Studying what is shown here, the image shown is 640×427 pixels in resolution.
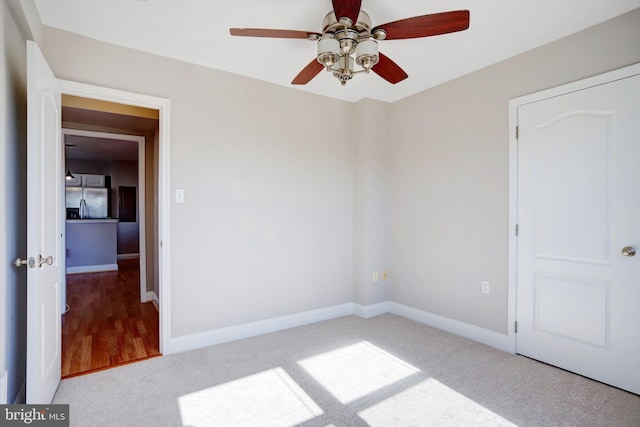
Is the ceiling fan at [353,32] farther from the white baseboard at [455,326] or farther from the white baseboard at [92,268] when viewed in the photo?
the white baseboard at [92,268]

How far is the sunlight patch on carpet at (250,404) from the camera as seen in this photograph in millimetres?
1829

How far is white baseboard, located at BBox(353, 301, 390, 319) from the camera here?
142 inches

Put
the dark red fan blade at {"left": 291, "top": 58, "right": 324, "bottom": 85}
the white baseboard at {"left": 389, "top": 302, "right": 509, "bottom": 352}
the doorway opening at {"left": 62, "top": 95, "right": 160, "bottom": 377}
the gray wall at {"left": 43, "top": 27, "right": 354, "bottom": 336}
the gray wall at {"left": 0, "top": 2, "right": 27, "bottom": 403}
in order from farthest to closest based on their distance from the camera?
the doorway opening at {"left": 62, "top": 95, "right": 160, "bottom": 377} → the white baseboard at {"left": 389, "top": 302, "right": 509, "bottom": 352} → the gray wall at {"left": 43, "top": 27, "right": 354, "bottom": 336} → the dark red fan blade at {"left": 291, "top": 58, "right": 324, "bottom": 85} → the gray wall at {"left": 0, "top": 2, "right": 27, "bottom": 403}

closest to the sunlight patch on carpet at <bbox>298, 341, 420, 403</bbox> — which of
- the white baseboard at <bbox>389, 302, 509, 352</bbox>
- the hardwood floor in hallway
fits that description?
the white baseboard at <bbox>389, 302, 509, 352</bbox>

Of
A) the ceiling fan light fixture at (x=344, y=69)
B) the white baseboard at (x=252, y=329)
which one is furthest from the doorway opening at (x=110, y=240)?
the ceiling fan light fixture at (x=344, y=69)

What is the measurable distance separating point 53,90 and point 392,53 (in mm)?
2381

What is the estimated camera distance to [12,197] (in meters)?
1.76

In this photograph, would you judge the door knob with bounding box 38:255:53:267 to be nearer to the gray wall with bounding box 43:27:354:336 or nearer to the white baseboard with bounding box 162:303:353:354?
the gray wall with bounding box 43:27:354:336

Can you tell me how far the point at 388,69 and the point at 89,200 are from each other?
9.12 metres

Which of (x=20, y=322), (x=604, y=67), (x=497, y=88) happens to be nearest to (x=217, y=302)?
(x=20, y=322)

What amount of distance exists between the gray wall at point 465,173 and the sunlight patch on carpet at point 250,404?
1.81 meters

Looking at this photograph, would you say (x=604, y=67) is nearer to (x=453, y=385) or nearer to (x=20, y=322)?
(x=453, y=385)

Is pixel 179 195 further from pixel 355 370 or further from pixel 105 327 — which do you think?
pixel 355 370

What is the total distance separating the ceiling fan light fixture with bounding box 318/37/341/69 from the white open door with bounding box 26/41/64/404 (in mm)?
1471
